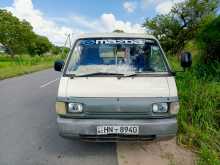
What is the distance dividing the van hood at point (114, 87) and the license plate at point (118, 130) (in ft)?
1.49

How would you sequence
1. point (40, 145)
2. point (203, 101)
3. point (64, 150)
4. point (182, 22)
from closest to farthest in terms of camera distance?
point (64, 150) < point (40, 145) < point (203, 101) < point (182, 22)

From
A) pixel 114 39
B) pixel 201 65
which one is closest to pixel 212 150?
pixel 114 39

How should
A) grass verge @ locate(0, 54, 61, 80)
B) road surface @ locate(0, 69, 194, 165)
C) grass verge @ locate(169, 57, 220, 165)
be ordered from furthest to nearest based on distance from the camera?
grass verge @ locate(0, 54, 61, 80) → grass verge @ locate(169, 57, 220, 165) → road surface @ locate(0, 69, 194, 165)

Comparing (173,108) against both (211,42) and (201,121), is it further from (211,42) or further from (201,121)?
(211,42)

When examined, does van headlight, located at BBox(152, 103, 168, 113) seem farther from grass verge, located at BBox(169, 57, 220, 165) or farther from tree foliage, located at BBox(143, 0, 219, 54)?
tree foliage, located at BBox(143, 0, 219, 54)

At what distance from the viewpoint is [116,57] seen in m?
4.27

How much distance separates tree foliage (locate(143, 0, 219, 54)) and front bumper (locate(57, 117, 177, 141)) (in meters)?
25.4

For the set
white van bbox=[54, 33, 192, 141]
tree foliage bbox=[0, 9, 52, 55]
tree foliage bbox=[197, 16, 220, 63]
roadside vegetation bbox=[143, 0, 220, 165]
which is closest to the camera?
white van bbox=[54, 33, 192, 141]

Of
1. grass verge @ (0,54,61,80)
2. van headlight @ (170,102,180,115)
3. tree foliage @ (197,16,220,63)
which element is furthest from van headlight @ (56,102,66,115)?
grass verge @ (0,54,61,80)

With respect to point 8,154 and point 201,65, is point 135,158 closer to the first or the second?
point 8,154

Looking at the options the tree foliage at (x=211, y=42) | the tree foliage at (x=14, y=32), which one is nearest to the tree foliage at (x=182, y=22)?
the tree foliage at (x=211, y=42)

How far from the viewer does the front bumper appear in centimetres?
335

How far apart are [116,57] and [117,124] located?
54.9 inches

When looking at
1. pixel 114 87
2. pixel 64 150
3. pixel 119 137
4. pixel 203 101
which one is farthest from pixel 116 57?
pixel 203 101
